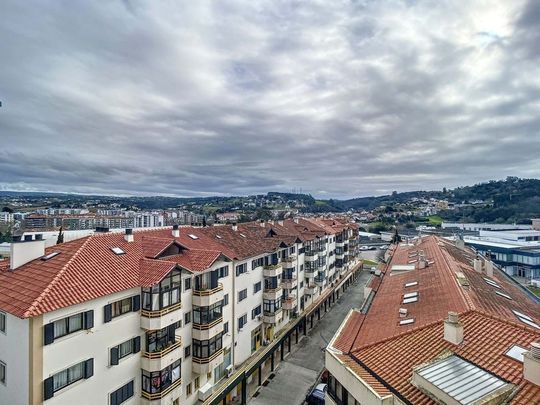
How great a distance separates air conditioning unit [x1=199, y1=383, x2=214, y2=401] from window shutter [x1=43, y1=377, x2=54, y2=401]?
12027mm

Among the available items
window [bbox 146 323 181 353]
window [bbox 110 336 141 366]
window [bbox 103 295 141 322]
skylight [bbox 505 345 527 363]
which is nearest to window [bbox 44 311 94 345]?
window [bbox 103 295 141 322]

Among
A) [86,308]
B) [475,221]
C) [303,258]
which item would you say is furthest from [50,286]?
[475,221]

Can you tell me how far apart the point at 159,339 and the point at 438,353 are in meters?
15.9

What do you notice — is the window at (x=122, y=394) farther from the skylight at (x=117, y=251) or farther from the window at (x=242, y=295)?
the window at (x=242, y=295)

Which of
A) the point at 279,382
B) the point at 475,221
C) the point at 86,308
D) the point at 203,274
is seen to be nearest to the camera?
the point at 86,308

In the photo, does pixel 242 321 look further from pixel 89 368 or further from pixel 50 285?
pixel 50 285

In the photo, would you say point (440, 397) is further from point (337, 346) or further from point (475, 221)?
point (475, 221)

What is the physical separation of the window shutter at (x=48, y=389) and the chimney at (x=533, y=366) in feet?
64.7

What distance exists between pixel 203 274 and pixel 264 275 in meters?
12.2

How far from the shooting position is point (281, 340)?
3594 cm

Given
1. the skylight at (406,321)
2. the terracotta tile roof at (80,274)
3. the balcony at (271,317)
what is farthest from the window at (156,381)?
the balcony at (271,317)

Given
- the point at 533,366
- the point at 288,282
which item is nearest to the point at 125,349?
the point at 533,366

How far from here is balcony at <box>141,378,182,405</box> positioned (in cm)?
1903

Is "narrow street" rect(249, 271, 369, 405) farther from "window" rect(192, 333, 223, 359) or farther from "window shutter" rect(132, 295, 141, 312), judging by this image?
"window shutter" rect(132, 295, 141, 312)
